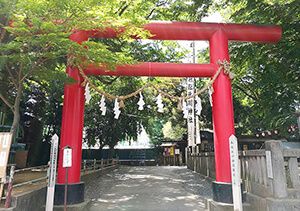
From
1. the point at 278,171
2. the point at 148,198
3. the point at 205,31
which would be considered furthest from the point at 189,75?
the point at 148,198

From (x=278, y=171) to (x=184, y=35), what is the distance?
4725mm

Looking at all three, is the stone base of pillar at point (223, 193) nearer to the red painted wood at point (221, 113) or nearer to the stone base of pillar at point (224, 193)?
the stone base of pillar at point (224, 193)

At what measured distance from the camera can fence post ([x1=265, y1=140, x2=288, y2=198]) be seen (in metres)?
5.33

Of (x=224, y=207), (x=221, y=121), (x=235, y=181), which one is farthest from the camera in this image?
(x=221, y=121)

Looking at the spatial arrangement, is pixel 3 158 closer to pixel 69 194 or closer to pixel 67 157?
pixel 67 157

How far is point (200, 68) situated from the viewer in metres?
7.61

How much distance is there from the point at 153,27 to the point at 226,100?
10.3ft

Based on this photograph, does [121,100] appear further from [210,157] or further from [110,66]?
[210,157]

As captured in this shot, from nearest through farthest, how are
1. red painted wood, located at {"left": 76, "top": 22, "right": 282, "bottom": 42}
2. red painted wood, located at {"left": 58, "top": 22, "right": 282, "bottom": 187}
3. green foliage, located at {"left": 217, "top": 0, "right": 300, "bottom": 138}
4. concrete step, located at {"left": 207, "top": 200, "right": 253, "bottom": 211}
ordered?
concrete step, located at {"left": 207, "top": 200, "right": 253, "bottom": 211}, red painted wood, located at {"left": 58, "top": 22, "right": 282, "bottom": 187}, red painted wood, located at {"left": 76, "top": 22, "right": 282, "bottom": 42}, green foliage, located at {"left": 217, "top": 0, "right": 300, "bottom": 138}

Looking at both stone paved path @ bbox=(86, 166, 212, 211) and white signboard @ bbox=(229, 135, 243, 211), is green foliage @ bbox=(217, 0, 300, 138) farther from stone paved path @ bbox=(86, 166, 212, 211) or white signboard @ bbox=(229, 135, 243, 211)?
stone paved path @ bbox=(86, 166, 212, 211)

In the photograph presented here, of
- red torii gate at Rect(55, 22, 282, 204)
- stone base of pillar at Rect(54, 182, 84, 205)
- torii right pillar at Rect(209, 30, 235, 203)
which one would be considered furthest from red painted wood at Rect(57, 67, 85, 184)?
torii right pillar at Rect(209, 30, 235, 203)

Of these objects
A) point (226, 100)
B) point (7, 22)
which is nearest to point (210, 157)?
point (226, 100)

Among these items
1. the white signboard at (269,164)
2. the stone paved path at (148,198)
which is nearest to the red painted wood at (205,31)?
the white signboard at (269,164)

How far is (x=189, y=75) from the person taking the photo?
7746mm
